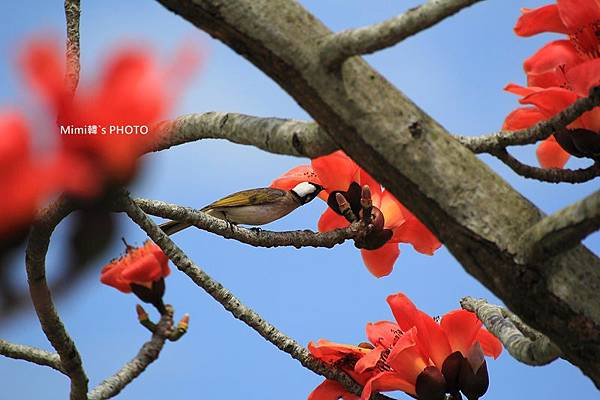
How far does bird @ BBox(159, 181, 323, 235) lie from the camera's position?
2158mm

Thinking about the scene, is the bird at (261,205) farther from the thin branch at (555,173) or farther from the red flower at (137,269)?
the thin branch at (555,173)

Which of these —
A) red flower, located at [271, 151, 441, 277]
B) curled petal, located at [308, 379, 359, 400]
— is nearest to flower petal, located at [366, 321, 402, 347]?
curled petal, located at [308, 379, 359, 400]

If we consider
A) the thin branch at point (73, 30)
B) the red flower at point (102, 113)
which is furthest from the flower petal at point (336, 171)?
the red flower at point (102, 113)

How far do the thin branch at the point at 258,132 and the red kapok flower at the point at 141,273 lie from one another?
151 centimetres

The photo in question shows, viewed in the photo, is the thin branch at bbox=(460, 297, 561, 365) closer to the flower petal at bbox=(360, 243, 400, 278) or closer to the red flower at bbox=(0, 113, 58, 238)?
the flower petal at bbox=(360, 243, 400, 278)

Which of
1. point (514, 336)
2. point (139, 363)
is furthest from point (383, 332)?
point (139, 363)

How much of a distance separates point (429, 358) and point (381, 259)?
45cm

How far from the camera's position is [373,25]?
103 centimetres

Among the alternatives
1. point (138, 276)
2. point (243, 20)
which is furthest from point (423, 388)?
point (138, 276)

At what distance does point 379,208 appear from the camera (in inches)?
74.5

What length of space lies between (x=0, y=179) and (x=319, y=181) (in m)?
1.54

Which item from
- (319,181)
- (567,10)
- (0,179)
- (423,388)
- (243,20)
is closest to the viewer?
(0,179)

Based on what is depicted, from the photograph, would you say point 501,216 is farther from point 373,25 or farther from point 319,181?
point 319,181

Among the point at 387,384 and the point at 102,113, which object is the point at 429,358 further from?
the point at 102,113
